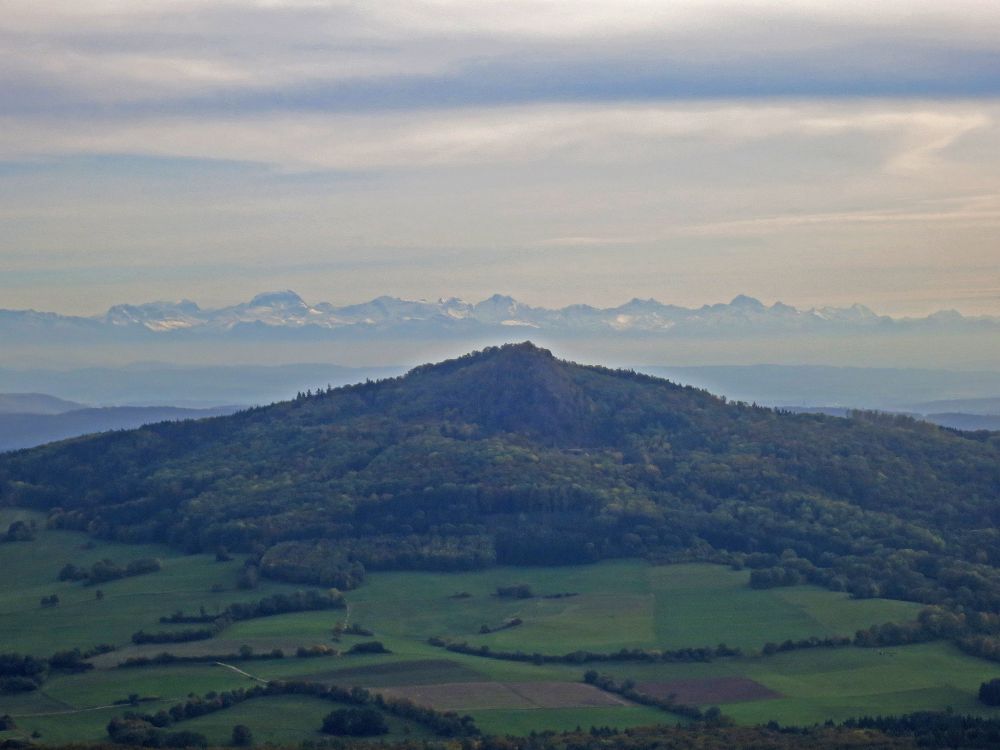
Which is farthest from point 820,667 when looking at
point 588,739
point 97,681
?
point 97,681

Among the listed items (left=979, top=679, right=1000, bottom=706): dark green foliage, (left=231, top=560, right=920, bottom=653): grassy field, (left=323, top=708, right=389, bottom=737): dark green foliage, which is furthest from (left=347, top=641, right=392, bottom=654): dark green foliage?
(left=979, top=679, right=1000, bottom=706): dark green foliage

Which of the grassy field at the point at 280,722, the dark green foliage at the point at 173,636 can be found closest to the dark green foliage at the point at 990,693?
the grassy field at the point at 280,722

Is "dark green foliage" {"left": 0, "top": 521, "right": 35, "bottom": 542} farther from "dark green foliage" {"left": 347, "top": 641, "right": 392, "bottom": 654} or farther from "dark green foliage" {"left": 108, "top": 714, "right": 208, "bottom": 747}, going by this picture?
"dark green foliage" {"left": 108, "top": 714, "right": 208, "bottom": 747}

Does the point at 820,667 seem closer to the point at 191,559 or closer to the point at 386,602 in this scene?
the point at 386,602

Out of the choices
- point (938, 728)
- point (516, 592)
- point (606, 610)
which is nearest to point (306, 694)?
point (606, 610)

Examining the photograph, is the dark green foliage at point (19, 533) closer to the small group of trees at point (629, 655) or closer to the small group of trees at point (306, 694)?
the small group of trees at point (629, 655)

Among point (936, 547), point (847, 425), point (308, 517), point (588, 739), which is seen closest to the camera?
point (588, 739)
